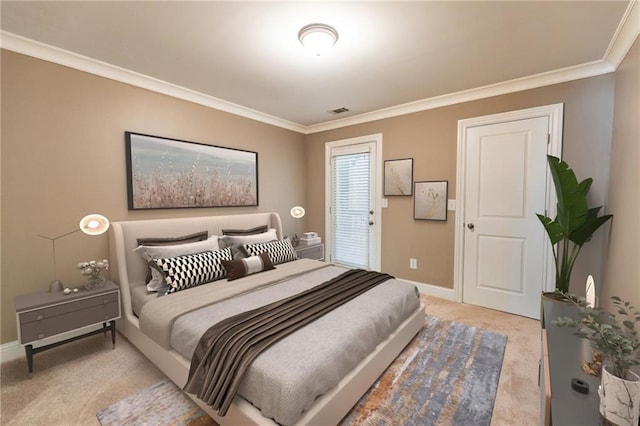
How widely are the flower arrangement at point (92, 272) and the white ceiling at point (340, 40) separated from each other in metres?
1.81

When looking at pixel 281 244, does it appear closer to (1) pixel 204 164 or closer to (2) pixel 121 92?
(1) pixel 204 164

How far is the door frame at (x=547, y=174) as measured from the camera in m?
2.75

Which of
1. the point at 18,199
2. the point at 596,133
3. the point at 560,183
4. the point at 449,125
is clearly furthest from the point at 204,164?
the point at 596,133

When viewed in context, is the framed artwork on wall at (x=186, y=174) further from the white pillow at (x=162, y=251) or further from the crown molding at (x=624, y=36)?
the crown molding at (x=624, y=36)

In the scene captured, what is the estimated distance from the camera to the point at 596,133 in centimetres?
255

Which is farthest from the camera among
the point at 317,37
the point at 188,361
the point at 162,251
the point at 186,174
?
the point at 186,174

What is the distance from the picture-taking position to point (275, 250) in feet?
10.3

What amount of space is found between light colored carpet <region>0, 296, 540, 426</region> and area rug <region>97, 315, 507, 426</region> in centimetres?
8

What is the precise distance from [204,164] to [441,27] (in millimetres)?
2766

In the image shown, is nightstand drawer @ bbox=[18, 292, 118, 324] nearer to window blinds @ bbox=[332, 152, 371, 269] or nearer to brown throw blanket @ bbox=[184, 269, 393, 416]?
brown throw blanket @ bbox=[184, 269, 393, 416]

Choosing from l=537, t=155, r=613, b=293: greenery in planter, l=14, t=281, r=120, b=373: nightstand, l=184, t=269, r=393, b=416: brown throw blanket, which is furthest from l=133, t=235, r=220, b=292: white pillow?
l=537, t=155, r=613, b=293: greenery in planter

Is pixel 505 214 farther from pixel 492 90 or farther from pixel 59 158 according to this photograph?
pixel 59 158

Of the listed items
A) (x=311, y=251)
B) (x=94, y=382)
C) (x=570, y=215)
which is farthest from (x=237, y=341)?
(x=570, y=215)

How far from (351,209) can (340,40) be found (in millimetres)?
2628
